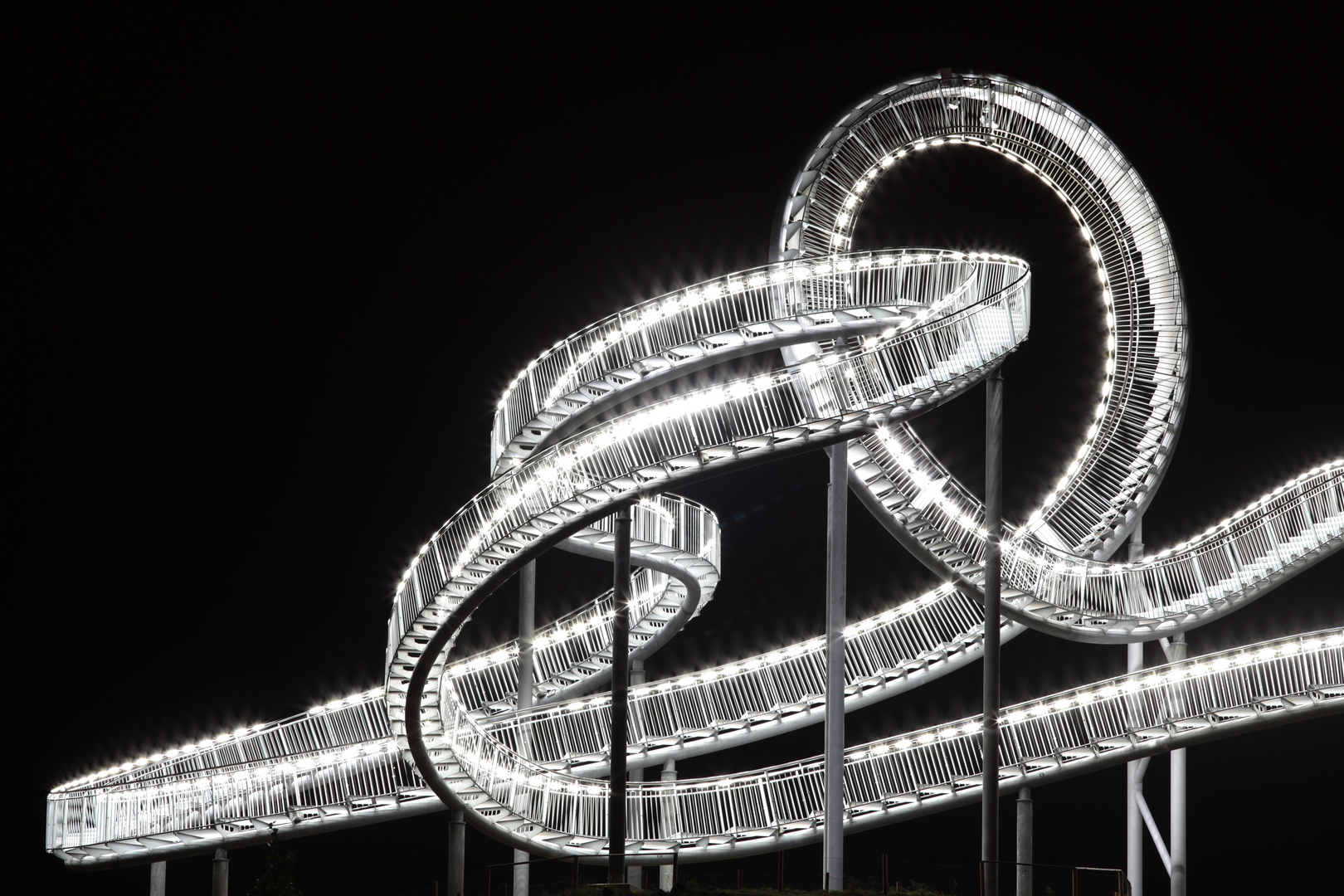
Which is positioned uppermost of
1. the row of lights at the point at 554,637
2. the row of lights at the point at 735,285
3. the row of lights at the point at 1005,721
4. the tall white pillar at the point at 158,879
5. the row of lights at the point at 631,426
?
the row of lights at the point at 735,285

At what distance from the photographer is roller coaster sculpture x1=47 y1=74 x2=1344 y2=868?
69.6 feet

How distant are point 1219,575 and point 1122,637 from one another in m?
2.01

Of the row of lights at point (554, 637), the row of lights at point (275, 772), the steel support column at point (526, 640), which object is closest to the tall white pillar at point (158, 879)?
the row of lights at point (275, 772)

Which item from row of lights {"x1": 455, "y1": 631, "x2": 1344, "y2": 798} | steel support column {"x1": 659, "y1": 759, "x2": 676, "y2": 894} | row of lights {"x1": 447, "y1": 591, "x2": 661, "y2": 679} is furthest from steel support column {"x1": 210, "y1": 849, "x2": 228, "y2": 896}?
steel support column {"x1": 659, "y1": 759, "x2": 676, "y2": 894}

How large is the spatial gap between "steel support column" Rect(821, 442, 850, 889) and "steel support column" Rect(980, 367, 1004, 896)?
80.5 inches

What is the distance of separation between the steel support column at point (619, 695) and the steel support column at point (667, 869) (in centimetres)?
205

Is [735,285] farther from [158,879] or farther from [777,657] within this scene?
[158,879]

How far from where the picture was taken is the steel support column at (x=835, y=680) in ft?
72.1

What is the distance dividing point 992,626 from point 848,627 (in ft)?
22.8

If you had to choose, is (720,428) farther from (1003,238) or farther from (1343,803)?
(1343,803)

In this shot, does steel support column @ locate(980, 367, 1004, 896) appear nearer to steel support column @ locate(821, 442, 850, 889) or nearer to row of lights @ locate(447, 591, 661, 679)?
steel support column @ locate(821, 442, 850, 889)

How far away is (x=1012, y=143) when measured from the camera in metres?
29.1

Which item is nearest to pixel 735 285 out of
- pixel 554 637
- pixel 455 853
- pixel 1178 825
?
pixel 554 637

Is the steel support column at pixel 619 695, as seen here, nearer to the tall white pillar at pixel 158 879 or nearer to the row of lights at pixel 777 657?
the row of lights at pixel 777 657
